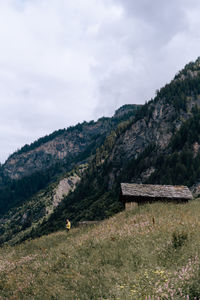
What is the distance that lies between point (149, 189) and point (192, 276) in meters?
18.3

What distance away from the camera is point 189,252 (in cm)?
894

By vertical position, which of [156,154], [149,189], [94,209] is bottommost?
[94,209]

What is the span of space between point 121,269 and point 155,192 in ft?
52.4

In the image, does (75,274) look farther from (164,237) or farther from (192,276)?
(192,276)

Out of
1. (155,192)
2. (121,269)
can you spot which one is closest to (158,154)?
(155,192)

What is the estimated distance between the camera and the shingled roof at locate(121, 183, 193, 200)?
23827mm

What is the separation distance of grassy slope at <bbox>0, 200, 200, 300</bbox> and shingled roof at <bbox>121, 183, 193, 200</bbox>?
986 centimetres

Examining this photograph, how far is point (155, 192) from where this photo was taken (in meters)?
24.5

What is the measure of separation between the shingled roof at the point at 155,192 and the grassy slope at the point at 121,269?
9862mm

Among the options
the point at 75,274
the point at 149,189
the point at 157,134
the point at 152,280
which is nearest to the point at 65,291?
the point at 75,274

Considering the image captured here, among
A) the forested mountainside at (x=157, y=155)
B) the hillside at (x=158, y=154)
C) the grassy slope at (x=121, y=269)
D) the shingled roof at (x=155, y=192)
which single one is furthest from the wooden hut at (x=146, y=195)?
the forested mountainside at (x=157, y=155)

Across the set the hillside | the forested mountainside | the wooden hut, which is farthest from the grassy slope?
the forested mountainside

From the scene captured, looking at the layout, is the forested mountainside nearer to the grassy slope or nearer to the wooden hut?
the wooden hut

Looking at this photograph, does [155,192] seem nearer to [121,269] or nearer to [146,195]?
[146,195]
